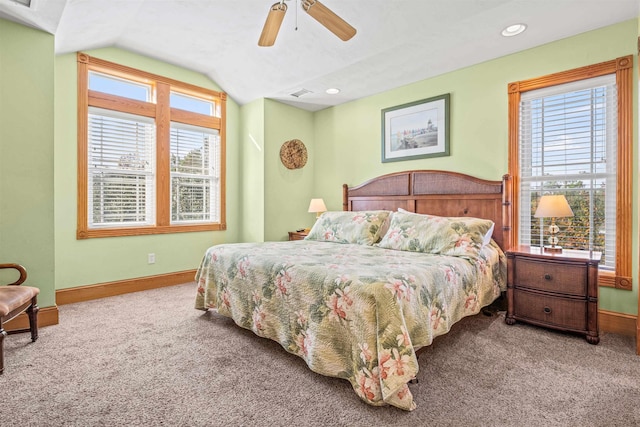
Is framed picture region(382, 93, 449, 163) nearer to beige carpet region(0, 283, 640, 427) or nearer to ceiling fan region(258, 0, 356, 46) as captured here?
ceiling fan region(258, 0, 356, 46)

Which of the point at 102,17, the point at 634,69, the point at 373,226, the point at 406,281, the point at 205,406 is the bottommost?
the point at 205,406

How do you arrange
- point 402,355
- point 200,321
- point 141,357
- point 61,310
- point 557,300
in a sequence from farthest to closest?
point 61,310
point 200,321
point 557,300
point 141,357
point 402,355

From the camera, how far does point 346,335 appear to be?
1.80 m

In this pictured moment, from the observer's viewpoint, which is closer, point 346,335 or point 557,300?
point 346,335

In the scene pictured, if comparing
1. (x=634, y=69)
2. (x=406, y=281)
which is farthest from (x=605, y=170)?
(x=406, y=281)

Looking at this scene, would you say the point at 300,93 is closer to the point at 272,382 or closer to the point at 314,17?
the point at 314,17

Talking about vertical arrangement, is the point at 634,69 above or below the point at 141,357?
above

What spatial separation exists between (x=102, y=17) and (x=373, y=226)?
321 cm

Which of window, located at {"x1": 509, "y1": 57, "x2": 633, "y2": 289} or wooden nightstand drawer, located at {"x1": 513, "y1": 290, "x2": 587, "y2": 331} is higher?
window, located at {"x1": 509, "y1": 57, "x2": 633, "y2": 289}

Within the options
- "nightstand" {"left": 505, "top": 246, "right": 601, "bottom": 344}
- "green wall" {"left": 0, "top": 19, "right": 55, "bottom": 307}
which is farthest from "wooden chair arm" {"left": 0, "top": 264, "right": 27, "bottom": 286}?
"nightstand" {"left": 505, "top": 246, "right": 601, "bottom": 344}

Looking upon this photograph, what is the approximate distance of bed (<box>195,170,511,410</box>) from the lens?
1.65 m

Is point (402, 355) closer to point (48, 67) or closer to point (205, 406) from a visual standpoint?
point (205, 406)

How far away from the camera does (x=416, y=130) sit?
388 cm

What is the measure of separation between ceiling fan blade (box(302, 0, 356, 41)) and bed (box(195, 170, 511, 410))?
1661 millimetres
